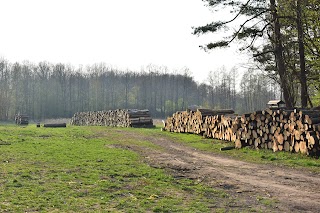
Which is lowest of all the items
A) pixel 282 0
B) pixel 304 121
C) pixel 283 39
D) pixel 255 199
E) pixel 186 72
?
pixel 255 199

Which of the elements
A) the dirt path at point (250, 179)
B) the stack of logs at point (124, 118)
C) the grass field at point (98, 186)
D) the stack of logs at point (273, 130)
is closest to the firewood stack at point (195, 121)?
the stack of logs at point (273, 130)

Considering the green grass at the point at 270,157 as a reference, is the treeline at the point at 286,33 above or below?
above

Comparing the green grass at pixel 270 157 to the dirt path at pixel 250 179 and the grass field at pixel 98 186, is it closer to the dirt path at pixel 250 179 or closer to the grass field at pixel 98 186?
the grass field at pixel 98 186

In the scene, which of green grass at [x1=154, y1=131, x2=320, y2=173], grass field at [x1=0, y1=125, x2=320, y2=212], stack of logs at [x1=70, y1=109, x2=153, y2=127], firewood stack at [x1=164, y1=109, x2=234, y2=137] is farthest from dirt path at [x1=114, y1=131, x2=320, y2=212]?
stack of logs at [x1=70, y1=109, x2=153, y2=127]

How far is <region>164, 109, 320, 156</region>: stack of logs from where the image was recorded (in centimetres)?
1146

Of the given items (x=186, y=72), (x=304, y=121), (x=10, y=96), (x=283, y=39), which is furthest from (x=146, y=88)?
(x=304, y=121)

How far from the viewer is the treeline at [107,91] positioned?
79.2 metres

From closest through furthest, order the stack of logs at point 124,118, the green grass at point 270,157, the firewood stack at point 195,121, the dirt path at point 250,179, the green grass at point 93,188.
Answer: the green grass at point 93,188 → the dirt path at point 250,179 → the green grass at point 270,157 → the firewood stack at point 195,121 → the stack of logs at point 124,118

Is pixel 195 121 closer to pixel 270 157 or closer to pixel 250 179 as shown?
pixel 270 157

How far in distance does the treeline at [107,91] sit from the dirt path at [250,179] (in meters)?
61.6

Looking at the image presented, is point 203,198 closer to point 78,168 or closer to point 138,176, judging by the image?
point 138,176

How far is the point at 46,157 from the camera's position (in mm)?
11297

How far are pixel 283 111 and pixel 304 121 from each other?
1196 millimetres

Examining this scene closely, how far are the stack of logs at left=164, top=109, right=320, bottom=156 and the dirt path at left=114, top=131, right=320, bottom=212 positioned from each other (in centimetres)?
205
